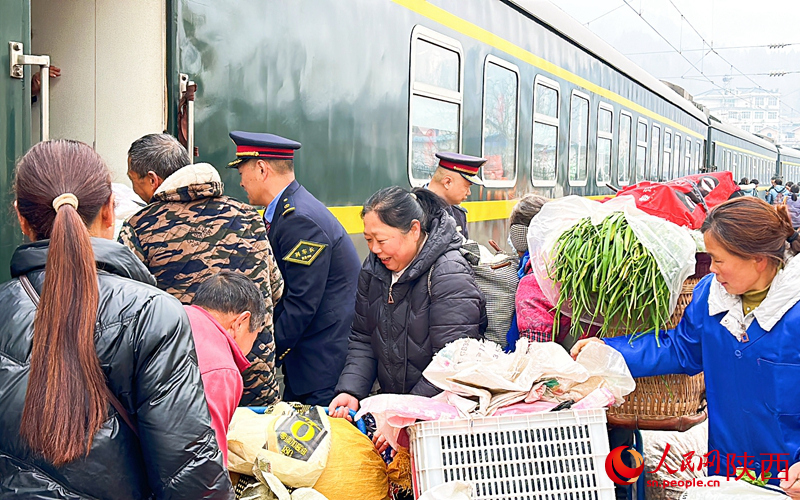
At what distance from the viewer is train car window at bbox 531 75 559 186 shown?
289 inches

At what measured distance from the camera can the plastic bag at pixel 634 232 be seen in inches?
105

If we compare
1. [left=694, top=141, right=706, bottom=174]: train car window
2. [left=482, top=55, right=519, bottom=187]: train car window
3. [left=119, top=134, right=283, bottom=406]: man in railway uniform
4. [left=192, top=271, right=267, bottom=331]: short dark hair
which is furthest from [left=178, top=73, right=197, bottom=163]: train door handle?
[left=694, top=141, right=706, bottom=174]: train car window

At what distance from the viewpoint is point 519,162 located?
7062 mm

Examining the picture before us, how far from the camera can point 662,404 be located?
278 cm

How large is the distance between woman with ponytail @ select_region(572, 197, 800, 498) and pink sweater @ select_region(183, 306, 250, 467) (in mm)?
1456

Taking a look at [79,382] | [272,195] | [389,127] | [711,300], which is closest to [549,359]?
[711,300]

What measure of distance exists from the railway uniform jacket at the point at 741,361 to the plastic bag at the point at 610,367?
7cm

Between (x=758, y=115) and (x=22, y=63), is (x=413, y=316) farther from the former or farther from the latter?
(x=758, y=115)

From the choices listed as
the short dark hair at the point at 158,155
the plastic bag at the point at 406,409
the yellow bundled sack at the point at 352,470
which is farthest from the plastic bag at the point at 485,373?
the short dark hair at the point at 158,155

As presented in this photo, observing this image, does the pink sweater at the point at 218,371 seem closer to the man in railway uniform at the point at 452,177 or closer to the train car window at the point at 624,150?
the man in railway uniform at the point at 452,177

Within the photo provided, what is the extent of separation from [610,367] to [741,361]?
15.1 inches

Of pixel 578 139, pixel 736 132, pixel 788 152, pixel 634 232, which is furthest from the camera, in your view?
pixel 788 152

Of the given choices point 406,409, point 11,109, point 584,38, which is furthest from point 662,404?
point 584,38

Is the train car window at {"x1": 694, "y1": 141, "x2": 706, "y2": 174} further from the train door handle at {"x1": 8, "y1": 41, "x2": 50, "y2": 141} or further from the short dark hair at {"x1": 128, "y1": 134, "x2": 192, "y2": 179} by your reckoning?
the train door handle at {"x1": 8, "y1": 41, "x2": 50, "y2": 141}
